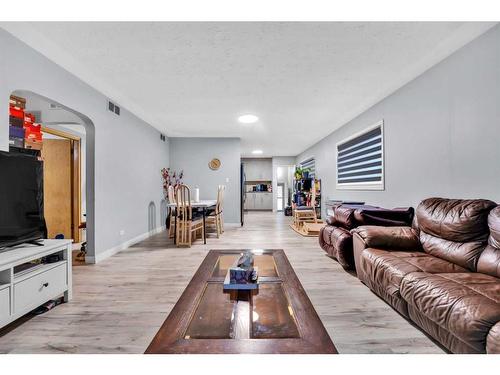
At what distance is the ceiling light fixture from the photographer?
497 centimetres

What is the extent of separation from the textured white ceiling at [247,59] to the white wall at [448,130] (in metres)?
0.19

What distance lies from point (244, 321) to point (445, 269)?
1.69 m

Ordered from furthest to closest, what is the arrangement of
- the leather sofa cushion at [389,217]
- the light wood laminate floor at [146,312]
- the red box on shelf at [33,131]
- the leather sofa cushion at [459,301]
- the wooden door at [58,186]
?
the wooden door at [58,186] < the red box on shelf at [33,131] < the leather sofa cushion at [389,217] < the light wood laminate floor at [146,312] < the leather sofa cushion at [459,301]

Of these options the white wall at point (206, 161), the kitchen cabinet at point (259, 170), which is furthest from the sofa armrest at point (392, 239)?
the kitchen cabinet at point (259, 170)

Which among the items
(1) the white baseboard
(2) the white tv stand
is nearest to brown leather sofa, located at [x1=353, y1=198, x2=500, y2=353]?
(2) the white tv stand

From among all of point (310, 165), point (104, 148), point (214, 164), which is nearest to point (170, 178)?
point (214, 164)

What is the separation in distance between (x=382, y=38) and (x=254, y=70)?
4.45ft

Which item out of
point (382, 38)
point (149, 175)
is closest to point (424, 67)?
point (382, 38)

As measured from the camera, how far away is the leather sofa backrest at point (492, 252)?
182 cm

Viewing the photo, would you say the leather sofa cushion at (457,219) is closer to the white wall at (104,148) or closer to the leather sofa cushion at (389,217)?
the leather sofa cushion at (389,217)

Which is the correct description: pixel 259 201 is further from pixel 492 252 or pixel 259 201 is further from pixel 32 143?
pixel 492 252

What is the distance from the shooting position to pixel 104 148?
150 inches

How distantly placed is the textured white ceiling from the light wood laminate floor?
2.44m
